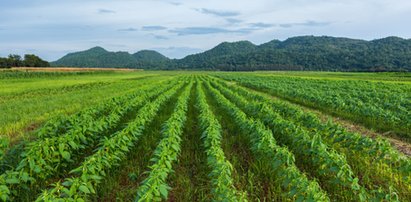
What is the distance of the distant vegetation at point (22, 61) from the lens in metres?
70.4

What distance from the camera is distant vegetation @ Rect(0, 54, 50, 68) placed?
231 ft

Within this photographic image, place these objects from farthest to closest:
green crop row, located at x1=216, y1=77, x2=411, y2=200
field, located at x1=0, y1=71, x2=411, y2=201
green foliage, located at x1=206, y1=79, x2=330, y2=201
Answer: green crop row, located at x1=216, y1=77, x2=411, y2=200 → field, located at x1=0, y1=71, x2=411, y2=201 → green foliage, located at x1=206, y1=79, x2=330, y2=201

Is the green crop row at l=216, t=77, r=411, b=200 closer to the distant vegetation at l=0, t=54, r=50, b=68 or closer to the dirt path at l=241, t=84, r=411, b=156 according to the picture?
the dirt path at l=241, t=84, r=411, b=156

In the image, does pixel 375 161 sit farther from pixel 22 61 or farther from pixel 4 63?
pixel 22 61

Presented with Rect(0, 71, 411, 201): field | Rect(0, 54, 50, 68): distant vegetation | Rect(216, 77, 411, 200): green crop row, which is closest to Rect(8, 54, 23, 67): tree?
Rect(0, 54, 50, 68): distant vegetation

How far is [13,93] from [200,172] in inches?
792

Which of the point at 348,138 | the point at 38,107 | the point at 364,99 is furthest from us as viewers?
the point at 364,99

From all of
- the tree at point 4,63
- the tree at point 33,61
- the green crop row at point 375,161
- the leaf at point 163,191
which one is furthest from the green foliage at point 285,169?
the tree at point 33,61

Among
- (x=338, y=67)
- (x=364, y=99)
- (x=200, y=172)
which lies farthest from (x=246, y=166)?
(x=338, y=67)

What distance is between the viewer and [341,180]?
15.3 feet

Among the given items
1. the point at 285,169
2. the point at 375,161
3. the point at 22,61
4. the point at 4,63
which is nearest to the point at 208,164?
the point at 285,169

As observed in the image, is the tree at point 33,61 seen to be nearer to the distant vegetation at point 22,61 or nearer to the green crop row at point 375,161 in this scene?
the distant vegetation at point 22,61

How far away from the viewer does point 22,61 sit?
3044 inches

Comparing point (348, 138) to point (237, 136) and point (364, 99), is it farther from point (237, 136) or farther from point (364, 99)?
point (364, 99)
